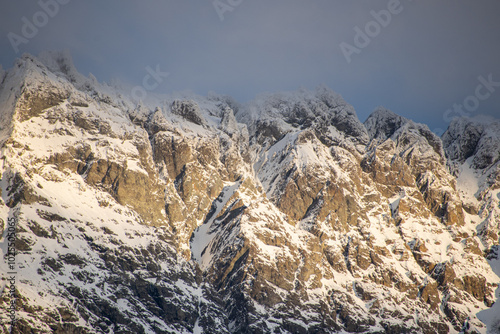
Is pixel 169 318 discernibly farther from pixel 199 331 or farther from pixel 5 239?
pixel 5 239

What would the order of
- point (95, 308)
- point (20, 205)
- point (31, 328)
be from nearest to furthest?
1. point (31, 328)
2. point (95, 308)
3. point (20, 205)

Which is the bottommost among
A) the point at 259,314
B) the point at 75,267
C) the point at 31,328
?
the point at 31,328

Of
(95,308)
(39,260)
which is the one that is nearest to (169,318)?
(95,308)

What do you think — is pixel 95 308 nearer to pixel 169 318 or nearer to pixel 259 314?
pixel 169 318

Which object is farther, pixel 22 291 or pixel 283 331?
pixel 283 331

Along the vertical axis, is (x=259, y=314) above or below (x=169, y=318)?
above

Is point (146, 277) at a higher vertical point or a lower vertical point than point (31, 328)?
higher

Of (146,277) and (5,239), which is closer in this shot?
(5,239)

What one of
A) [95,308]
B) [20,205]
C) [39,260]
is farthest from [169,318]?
[20,205]

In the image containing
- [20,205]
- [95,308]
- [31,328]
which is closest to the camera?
[31,328]
